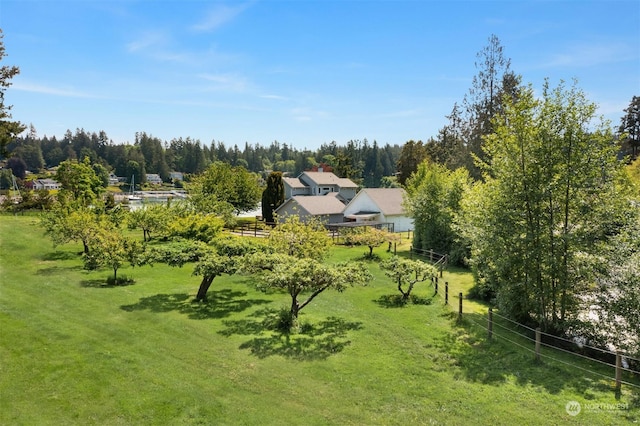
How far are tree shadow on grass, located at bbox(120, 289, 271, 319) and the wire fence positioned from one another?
9479mm

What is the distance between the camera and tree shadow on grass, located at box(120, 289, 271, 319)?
15.4 meters

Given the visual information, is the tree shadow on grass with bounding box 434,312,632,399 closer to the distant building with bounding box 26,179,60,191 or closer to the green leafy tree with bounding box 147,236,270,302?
the green leafy tree with bounding box 147,236,270,302

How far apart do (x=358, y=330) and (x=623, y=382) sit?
7642 millimetres

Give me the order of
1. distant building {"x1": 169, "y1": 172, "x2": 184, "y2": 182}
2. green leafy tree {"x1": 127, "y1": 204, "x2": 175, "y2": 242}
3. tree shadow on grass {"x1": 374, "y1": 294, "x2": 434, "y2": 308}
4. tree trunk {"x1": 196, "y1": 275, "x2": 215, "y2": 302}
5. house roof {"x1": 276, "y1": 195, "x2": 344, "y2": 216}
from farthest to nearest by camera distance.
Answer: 1. distant building {"x1": 169, "y1": 172, "x2": 184, "y2": 182}
2. house roof {"x1": 276, "y1": 195, "x2": 344, "y2": 216}
3. green leafy tree {"x1": 127, "y1": 204, "x2": 175, "y2": 242}
4. tree shadow on grass {"x1": 374, "y1": 294, "x2": 434, "y2": 308}
5. tree trunk {"x1": 196, "y1": 275, "x2": 215, "y2": 302}

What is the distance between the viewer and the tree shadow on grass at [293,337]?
1180 cm

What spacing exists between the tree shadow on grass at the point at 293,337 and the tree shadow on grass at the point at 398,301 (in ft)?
11.1

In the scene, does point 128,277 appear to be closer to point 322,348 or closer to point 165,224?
point 165,224

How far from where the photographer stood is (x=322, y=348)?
39.9 ft

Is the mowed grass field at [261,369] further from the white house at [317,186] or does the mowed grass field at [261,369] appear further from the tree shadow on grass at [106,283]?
the white house at [317,186]

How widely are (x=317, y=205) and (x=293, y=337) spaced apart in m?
33.8

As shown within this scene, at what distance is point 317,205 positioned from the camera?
46.5m

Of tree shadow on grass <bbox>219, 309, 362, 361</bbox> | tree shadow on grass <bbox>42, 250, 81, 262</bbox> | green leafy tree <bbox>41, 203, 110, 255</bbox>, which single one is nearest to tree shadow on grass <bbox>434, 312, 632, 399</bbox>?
tree shadow on grass <bbox>219, 309, 362, 361</bbox>

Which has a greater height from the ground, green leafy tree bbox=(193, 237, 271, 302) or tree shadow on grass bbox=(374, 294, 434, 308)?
green leafy tree bbox=(193, 237, 271, 302)

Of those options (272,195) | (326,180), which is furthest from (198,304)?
(326,180)
